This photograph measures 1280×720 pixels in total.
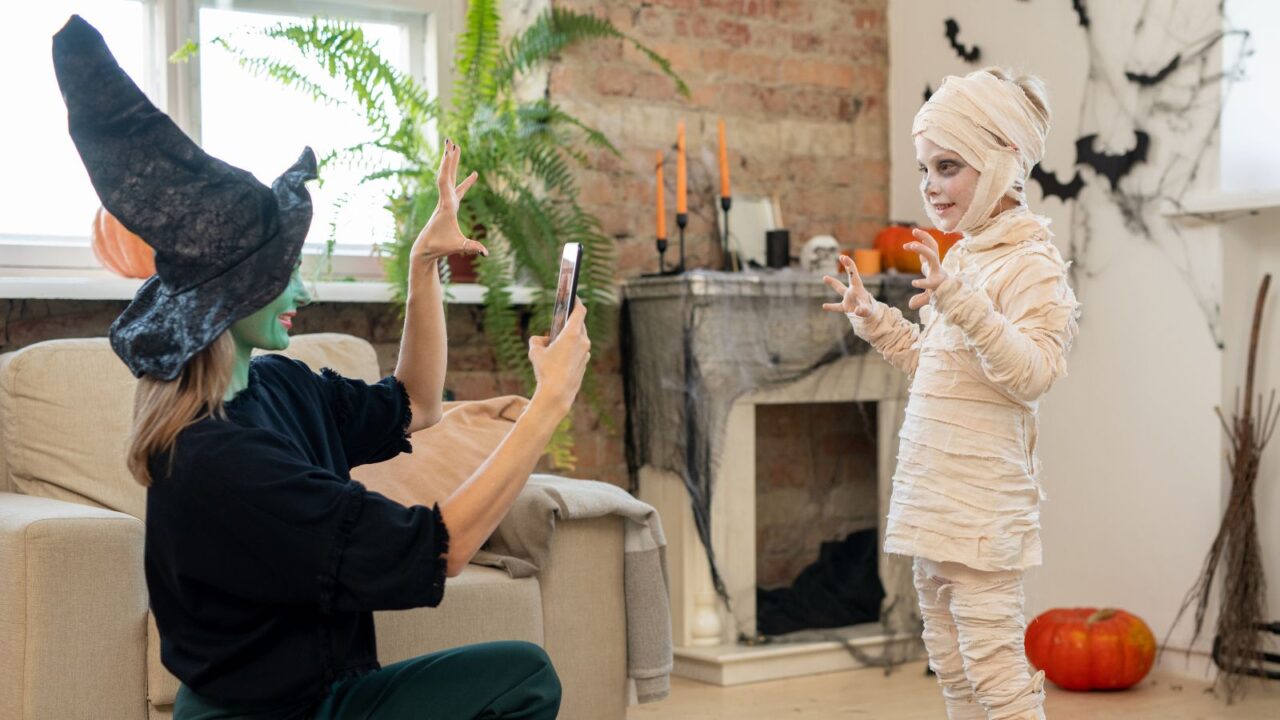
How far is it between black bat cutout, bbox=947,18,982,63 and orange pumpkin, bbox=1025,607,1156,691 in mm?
1555

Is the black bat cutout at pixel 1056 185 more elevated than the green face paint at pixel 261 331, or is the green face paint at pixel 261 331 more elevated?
the black bat cutout at pixel 1056 185

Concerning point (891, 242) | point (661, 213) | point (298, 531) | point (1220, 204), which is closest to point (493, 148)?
point (661, 213)

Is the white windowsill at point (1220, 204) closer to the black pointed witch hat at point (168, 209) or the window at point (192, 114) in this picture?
the window at point (192, 114)

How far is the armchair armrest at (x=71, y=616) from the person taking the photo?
2.01m

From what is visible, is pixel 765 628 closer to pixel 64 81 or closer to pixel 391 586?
pixel 391 586

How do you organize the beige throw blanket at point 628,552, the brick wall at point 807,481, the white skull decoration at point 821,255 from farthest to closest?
the brick wall at point 807,481
the white skull decoration at point 821,255
the beige throw blanket at point 628,552

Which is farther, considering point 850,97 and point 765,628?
point 850,97

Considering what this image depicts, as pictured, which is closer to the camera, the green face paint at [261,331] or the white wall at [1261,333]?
the green face paint at [261,331]

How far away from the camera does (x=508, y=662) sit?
154 cm

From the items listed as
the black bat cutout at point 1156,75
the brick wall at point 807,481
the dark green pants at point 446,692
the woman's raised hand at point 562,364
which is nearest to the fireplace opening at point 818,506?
the brick wall at point 807,481

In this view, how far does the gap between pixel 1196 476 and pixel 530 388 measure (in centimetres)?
159

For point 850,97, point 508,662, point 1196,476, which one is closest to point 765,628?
point 1196,476

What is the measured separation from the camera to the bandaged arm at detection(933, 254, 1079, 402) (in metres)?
1.73

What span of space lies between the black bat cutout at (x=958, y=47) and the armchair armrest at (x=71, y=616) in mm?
2626
